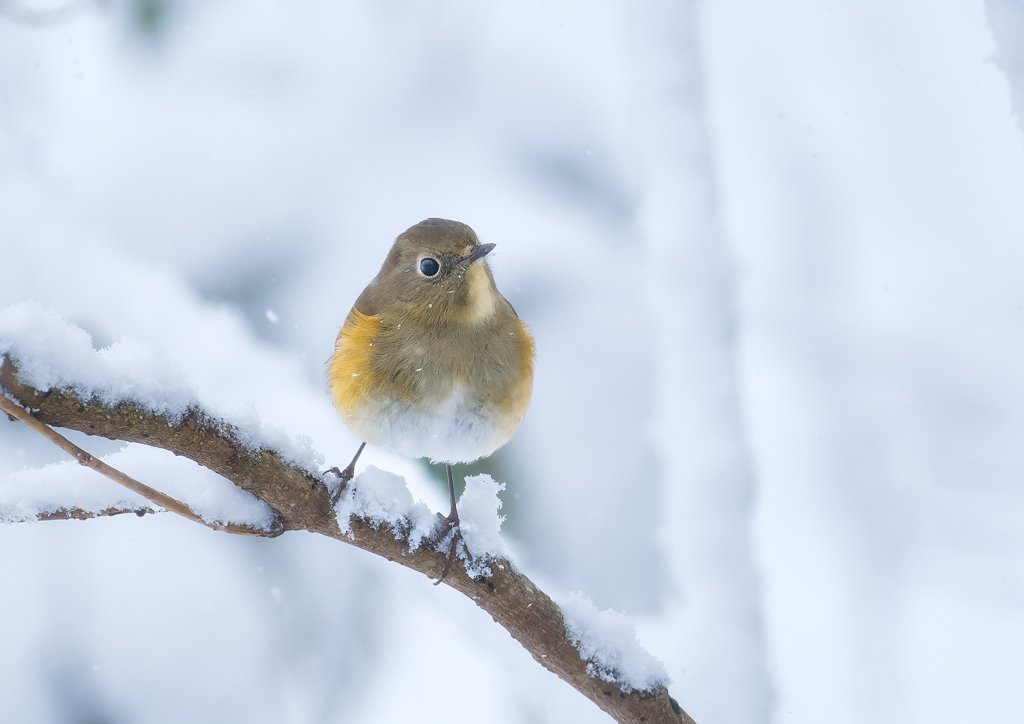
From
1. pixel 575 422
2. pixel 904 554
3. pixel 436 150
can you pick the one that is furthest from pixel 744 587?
pixel 436 150

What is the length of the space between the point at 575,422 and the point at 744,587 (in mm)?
893

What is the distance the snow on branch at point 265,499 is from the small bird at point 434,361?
0.10m

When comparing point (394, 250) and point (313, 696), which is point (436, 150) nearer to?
point (394, 250)

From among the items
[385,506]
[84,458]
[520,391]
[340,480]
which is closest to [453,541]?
[385,506]

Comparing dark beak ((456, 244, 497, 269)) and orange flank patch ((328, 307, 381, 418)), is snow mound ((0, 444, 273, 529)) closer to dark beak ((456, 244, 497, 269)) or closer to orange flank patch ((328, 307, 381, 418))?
orange flank patch ((328, 307, 381, 418))

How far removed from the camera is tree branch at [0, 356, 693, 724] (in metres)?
1.03

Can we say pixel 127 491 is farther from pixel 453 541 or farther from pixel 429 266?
pixel 429 266

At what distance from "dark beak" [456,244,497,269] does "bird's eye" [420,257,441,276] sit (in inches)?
2.1

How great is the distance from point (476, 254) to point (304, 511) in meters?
0.70

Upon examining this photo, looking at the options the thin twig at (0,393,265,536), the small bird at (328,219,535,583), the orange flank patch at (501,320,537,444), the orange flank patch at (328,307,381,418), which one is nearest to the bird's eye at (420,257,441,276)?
the small bird at (328,219,535,583)

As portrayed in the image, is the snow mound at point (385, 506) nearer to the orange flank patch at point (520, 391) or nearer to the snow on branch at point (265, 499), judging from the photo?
the snow on branch at point (265, 499)

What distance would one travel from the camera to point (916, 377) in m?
2.59

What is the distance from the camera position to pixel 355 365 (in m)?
1.62

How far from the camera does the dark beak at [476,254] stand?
1610mm
